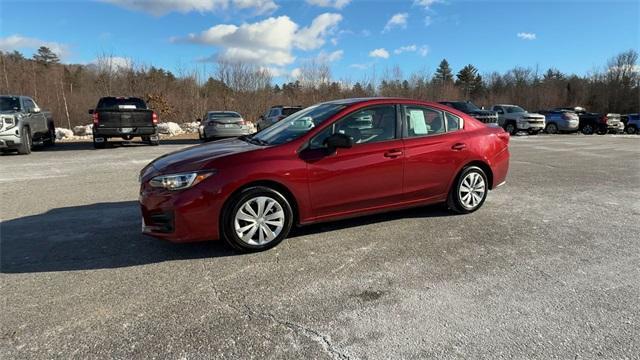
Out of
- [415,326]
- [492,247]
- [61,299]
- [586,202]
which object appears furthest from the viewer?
[586,202]

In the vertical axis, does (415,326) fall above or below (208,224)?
below

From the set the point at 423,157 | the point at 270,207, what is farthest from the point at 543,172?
the point at 270,207

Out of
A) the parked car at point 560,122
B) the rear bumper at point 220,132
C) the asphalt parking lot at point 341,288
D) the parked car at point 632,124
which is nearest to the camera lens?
the asphalt parking lot at point 341,288

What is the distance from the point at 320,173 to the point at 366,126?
91 cm

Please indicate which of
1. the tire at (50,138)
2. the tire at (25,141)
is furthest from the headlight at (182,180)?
the tire at (50,138)

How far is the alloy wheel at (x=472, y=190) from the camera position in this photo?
230 inches

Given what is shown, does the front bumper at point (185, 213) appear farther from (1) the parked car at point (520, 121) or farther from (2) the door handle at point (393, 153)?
(1) the parked car at point (520, 121)

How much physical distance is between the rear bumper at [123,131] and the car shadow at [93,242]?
1023 centimetres

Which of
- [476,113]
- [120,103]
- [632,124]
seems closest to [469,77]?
[632,124]

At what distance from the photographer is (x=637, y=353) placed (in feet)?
8.87

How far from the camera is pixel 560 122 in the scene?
28844 mm

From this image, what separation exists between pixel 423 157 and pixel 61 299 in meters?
4.07

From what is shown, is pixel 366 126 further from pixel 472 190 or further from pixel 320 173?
pixel 472 190

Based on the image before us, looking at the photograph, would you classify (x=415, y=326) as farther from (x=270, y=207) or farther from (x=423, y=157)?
(x=423, y=157)
